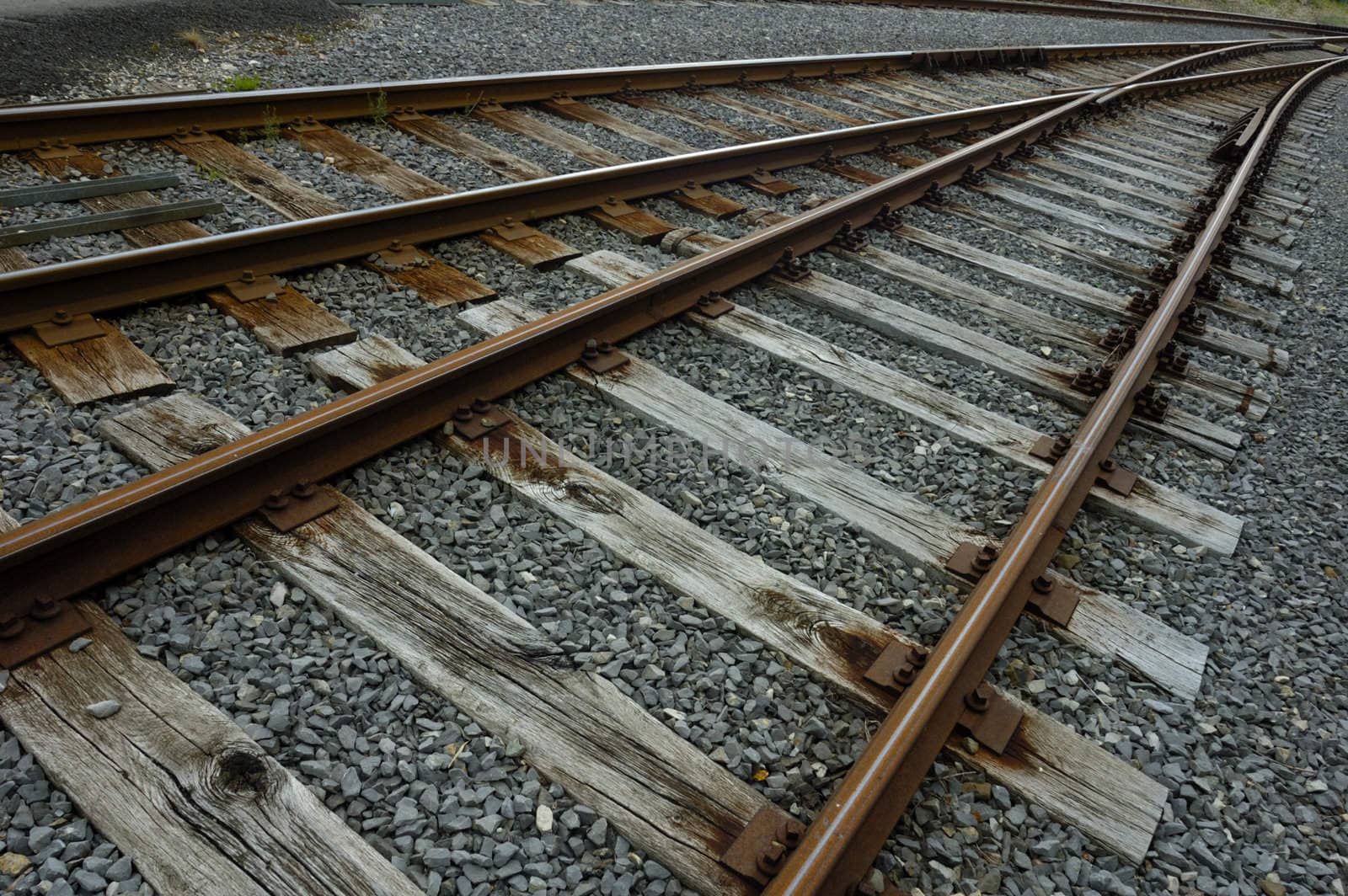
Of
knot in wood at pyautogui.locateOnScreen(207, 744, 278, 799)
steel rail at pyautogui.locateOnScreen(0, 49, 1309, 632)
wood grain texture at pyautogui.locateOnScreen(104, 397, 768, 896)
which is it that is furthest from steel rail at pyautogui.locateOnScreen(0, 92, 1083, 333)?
knot in wood at pyautogui.locateOnScreen(207, 744, 278, 799)

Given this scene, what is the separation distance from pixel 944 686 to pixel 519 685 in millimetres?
1118

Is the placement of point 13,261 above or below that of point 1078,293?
below

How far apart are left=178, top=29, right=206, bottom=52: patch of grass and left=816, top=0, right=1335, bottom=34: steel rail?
8.85 metres

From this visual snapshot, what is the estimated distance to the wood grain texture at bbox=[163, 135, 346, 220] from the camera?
4.77 m

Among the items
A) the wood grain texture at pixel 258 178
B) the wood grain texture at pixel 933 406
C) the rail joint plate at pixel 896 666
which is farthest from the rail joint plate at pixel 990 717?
the wood grain texture at pixel 258 178

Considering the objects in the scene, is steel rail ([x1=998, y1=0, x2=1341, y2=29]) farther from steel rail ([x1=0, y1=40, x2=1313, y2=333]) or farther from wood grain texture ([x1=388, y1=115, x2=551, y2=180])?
wood grain texture ([x1=388, y1=115, x2=551, y2=180])

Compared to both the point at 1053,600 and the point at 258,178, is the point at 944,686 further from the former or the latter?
the point at 258,178

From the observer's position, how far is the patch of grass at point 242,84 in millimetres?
6180

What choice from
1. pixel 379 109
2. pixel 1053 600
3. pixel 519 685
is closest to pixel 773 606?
pixel 519 685

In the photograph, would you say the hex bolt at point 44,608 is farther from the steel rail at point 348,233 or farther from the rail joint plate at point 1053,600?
the rail joint plate at point 1053,600

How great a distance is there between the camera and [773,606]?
2.85 m

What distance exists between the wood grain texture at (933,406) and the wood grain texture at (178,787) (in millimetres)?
2717

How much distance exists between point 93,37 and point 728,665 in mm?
6889

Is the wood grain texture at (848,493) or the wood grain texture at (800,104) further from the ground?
the wood grain texture at (800,104)
